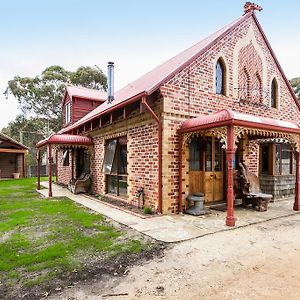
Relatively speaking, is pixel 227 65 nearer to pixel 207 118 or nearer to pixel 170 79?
pixel 170 79

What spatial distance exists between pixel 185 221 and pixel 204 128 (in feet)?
8.09

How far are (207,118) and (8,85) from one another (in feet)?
116

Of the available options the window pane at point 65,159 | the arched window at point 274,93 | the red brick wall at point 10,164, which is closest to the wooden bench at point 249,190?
the arched window at point 274,93

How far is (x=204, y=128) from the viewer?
22.0 ft

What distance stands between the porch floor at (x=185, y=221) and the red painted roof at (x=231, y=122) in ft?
7.98

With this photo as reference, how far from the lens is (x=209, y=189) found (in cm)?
868

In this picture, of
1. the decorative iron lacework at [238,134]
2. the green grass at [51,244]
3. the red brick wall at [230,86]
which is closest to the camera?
the green grass at [51,244]

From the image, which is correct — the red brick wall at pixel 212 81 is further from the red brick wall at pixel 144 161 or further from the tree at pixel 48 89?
the tree at pixel 48 89

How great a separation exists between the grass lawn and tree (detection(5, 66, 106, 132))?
29922mm

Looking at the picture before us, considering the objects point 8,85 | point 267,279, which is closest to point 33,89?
point 8,85

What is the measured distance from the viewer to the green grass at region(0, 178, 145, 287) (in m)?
3.79

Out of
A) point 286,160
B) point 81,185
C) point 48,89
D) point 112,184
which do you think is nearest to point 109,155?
point 112,184

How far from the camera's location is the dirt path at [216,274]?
10.3 feet

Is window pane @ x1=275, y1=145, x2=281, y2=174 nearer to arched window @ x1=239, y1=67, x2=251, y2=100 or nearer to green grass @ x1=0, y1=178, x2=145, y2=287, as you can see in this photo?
arched window @ x1=239, y1=67, x2=251, y2=100
